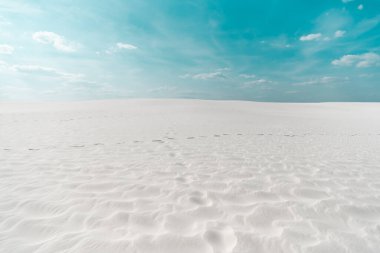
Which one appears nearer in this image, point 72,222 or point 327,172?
point 72,222

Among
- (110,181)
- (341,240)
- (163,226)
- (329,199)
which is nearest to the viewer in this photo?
(341,240)

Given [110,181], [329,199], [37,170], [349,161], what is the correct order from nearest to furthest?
1. [329,199]
2. [110,181]
3. [37,170]
4. [349,161]

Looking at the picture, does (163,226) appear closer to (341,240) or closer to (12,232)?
(12,232)

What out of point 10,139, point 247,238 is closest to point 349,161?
point 247,238

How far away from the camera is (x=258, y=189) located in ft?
13.7

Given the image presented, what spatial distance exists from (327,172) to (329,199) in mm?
1800

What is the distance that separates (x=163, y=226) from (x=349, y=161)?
249 inches

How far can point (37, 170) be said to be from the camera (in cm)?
505

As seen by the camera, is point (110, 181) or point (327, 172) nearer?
point (110, 181)

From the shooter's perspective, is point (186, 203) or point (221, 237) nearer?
point (221, 237)

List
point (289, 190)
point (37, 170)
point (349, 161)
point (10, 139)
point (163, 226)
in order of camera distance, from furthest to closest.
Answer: point (10, 139) → point (349, 161) → point (37, 170) → point (289, 190) → point (163, 226)

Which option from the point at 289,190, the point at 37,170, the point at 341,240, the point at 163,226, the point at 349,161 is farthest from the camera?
the point at 349,161

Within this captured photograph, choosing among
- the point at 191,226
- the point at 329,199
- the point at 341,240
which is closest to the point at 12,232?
the point at 191,226

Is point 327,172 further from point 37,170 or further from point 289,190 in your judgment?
point 37,170
